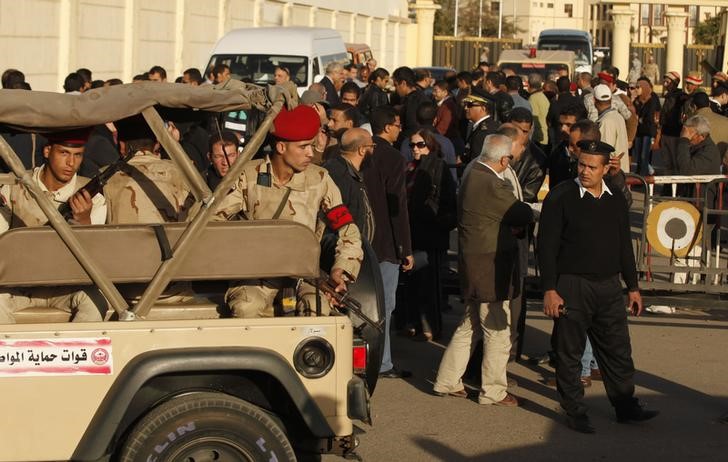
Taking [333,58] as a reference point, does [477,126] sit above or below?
below

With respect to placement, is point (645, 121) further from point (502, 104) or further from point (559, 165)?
point (559, 165)

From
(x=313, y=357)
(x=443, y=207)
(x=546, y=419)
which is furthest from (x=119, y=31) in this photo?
(x=313, y=357)

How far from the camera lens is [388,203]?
1027 centimetres

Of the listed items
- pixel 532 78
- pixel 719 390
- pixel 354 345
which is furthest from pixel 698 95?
pixel 354 345

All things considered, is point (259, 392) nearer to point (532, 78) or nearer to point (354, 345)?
point (354, 345)

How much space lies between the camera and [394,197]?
1024 centimetres

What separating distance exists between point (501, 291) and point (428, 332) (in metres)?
2.39

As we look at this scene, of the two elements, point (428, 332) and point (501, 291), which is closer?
point (501, 291)

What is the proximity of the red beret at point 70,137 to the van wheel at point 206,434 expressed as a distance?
142 centimetres

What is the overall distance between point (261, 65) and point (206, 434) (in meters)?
18.4

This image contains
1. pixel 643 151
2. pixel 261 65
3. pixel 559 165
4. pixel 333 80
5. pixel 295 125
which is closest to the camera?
pixel 295 125

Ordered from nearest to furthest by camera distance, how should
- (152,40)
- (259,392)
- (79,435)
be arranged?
(79,435) → (259,392) → (152,40)

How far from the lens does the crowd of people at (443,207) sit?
7129 mm

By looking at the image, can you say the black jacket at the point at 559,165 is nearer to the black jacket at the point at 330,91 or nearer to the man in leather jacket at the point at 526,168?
the man in leather jacket at the point at 526,168
